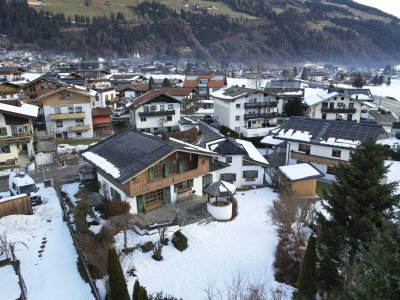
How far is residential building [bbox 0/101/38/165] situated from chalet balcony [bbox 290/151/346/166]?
30945mm

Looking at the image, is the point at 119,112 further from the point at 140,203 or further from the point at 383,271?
the point at 383,271

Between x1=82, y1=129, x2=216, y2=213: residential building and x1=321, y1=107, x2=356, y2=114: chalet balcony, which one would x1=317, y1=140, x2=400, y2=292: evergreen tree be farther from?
x1=321, y1=107, x2=356, y2=114: chalet balcony

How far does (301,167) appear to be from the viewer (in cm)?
3359

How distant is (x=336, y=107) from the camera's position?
58688 mm

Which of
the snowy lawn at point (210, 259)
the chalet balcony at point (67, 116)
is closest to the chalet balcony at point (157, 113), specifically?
the chalet balcony at point (67, 116)

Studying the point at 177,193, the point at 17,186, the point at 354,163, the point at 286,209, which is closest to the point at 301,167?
the point at 286,209

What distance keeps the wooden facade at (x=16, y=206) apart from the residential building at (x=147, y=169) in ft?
19.3

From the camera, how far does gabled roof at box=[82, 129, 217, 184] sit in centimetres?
2425

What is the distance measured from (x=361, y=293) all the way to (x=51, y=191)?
2816cm

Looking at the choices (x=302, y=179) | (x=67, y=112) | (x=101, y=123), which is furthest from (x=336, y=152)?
(x=67, y=112)

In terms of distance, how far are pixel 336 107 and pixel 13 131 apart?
5176 cm

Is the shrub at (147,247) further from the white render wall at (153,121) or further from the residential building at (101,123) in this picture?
the residential building at (101,123)

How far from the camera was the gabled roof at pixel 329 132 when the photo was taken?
3450 centimetres

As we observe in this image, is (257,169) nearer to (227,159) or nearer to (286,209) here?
(227,159)
